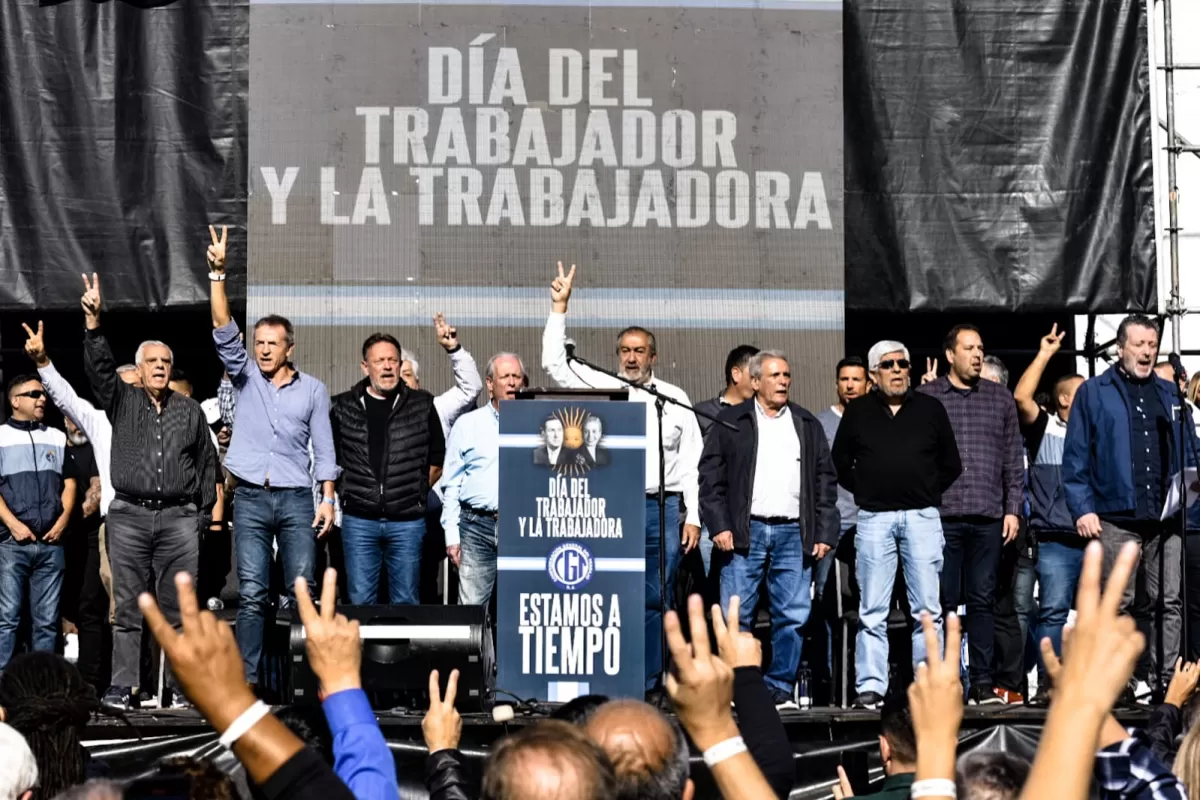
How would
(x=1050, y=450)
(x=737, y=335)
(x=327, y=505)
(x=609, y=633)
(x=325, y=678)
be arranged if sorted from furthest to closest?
(x=737, y=335) → (x=1050, y=450) → (x=327, y=505) → (x=609, y=633) → (x=325, y=678)

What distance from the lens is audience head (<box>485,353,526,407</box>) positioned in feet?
26.5

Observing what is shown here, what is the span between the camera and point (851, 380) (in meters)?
8.85

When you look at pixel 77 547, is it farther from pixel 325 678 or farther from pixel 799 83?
pixel 325 678

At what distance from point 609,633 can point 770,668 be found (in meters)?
0.98

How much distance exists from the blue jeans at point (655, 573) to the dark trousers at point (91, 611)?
2768 mm

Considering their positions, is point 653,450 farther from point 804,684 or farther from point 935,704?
point 935,704

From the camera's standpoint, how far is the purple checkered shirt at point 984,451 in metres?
7.77

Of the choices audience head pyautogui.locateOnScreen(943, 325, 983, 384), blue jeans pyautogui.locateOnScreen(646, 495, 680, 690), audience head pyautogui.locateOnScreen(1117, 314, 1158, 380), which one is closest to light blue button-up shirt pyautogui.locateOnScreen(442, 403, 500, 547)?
blue jeans pyautogui.locateOnScreen(646, 495, 680, 690)

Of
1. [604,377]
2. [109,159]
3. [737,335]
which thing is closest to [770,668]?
[604,377]

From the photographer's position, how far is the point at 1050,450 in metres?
8.55

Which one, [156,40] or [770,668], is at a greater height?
[156,40]

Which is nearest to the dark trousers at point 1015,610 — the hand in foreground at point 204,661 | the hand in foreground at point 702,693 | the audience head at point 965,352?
the audience head at point 965,352

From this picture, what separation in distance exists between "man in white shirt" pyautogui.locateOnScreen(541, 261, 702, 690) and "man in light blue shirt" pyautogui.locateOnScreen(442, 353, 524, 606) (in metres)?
0.33

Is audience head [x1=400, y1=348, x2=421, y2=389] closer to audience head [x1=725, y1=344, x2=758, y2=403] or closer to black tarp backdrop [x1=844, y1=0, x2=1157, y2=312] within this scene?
audience head [x1=725, y1=344, x2=758, y2=403]
